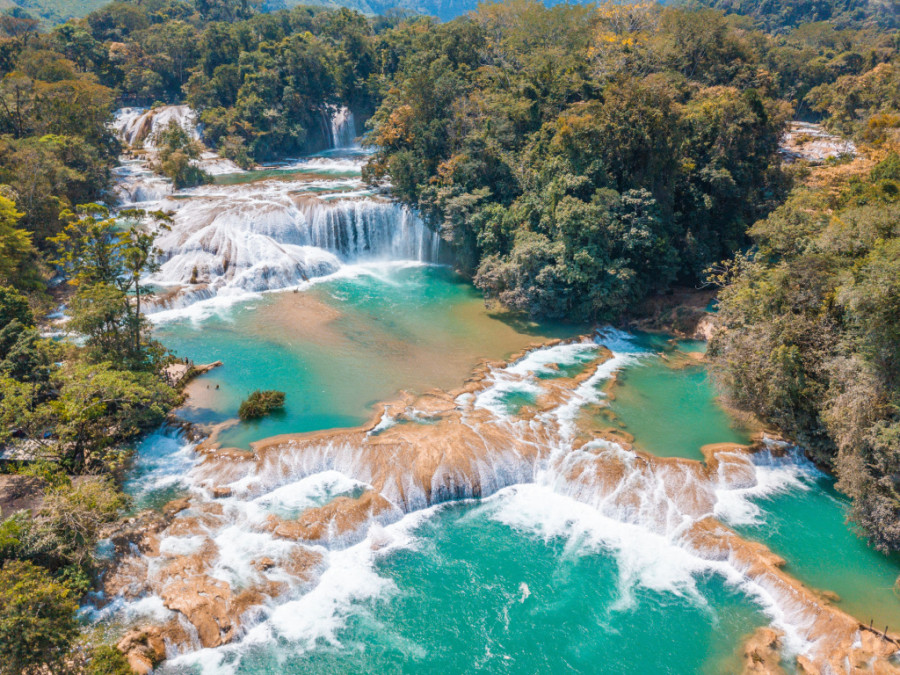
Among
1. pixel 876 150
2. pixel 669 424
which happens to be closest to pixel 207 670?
pixel 669 424

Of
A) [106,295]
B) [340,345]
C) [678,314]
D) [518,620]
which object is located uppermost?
[106,295]

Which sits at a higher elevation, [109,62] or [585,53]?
[109,62]

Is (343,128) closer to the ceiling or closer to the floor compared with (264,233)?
closer to the ceiling

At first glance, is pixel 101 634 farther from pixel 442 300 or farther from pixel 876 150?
pixel 876 150

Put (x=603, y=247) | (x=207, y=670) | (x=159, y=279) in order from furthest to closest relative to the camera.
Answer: (x=159, y=279)
(x=603, y=247)
(x=207, y=670)

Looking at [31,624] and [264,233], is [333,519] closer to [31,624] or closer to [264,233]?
[31,624]

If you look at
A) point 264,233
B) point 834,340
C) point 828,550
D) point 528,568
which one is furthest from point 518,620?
point 264,233
